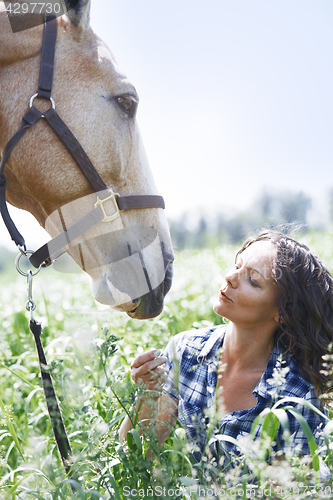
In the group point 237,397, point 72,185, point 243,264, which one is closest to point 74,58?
point 72,185

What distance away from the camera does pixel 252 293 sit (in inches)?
73.8

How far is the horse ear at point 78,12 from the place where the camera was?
1.89 metres

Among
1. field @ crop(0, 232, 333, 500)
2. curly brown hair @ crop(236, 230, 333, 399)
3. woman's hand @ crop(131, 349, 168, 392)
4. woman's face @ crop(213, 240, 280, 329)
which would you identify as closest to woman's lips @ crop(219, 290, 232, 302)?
woman's face @ crop(213, 240, 280, 329)

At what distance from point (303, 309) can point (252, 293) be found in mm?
300

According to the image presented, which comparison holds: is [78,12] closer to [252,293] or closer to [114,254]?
[114,254]

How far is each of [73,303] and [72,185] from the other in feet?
10.2

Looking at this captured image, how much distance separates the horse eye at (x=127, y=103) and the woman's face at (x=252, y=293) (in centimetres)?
104

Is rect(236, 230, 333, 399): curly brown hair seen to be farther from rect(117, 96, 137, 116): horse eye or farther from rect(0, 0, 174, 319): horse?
rect(117, 96, 137, 116): horse eye

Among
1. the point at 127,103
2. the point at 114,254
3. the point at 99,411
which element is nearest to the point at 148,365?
the point at 114,254

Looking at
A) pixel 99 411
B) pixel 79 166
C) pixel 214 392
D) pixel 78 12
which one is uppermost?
pixel 78 12

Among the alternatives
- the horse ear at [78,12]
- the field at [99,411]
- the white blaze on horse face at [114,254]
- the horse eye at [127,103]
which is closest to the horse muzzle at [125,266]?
the white blaze on horse face at [114,254]

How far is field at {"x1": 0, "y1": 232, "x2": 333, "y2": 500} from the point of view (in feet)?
3.86

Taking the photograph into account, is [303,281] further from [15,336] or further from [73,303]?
[73,303]

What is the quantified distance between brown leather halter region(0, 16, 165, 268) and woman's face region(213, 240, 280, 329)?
62cm
